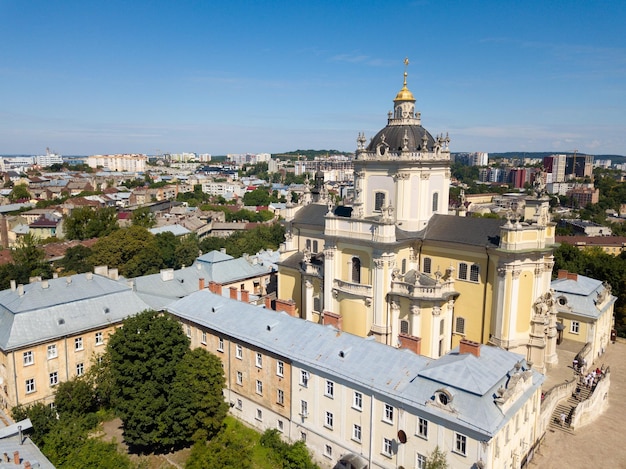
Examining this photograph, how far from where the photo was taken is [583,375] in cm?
3575

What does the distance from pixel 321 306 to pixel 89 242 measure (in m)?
54.9

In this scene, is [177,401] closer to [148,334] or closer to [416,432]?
[148,334]

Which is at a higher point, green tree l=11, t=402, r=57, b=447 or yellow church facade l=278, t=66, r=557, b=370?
yellow church facade l=278, t=66, r=557, b=370

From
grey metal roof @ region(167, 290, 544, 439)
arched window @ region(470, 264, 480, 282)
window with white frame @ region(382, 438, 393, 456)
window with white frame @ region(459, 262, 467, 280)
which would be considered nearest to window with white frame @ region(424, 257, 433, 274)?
window with white frame @ region(459, 262, 467, 280)

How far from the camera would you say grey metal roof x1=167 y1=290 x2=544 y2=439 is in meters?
22.8

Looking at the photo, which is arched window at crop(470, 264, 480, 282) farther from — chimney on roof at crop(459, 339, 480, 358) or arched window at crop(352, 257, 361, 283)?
chimney on roof at crop(459, 339, 480, 358)

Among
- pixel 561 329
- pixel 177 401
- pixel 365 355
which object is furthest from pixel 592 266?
pixel 177 401

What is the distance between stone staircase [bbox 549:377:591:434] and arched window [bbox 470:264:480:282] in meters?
10.2

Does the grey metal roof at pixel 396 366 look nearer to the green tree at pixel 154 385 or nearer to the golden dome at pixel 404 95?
the green tree at pixel 154 385

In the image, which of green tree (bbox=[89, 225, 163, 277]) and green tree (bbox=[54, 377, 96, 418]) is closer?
green tree (bbox=[54, 377, 96, 418])

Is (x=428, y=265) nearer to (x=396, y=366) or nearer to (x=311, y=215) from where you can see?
(x=311, y=215)

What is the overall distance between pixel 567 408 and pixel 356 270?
17750mm

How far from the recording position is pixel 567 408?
32.6 m

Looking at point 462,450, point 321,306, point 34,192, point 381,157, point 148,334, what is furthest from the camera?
point 34,192
